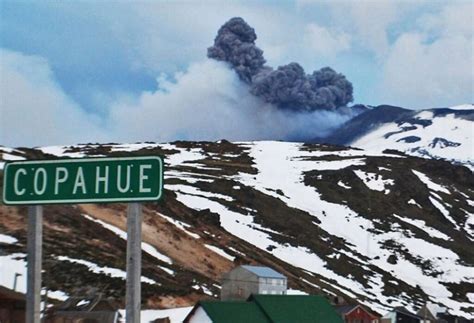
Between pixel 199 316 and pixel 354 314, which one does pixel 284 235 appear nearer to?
pixel 354 314

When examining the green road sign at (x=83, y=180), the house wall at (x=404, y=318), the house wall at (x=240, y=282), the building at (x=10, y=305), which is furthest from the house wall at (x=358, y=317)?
the green road sign at (x=83, y=180)

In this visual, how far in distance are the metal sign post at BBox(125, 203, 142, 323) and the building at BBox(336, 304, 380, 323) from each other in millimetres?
71286

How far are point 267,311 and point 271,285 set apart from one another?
2626cm

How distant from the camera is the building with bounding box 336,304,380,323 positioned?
79938mm

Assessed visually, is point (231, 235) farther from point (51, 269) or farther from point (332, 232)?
point (51, 269)

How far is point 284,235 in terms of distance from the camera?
13638 cm

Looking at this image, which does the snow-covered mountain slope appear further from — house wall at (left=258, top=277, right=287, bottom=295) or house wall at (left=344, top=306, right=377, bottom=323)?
house wall at (left=344, top=306, right=377, bottom=323)

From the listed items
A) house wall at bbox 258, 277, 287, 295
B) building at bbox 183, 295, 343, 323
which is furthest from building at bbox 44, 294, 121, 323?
house wall at bbox 258, 277, 287, 295

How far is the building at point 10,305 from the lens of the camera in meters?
28.4

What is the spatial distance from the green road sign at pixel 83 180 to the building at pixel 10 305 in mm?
19385

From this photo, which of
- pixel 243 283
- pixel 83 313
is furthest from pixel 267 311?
pixel 243 283

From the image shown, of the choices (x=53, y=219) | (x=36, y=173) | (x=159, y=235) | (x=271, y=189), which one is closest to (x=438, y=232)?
(x=271, y=189)

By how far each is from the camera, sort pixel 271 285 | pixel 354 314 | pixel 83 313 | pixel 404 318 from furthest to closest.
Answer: pixel 404 318 → pixel 271 285 → pixel 354 314 → pixel 83 313

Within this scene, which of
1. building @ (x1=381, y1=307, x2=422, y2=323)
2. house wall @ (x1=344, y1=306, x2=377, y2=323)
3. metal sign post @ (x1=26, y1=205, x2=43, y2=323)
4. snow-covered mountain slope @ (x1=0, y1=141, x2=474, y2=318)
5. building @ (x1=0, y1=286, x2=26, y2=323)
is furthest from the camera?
building @ (x1=381, y1=307, x2=422, y2=323)
